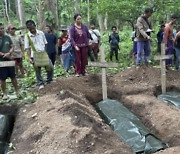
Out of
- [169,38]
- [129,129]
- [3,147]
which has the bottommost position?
[3,147]

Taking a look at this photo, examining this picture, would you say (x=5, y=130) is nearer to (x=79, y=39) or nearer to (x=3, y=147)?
(x=3, y=147)

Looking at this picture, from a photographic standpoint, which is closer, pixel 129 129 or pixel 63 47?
pixel 129 129

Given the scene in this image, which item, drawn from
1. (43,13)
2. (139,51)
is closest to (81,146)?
(139,51)

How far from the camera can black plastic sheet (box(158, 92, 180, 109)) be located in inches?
265

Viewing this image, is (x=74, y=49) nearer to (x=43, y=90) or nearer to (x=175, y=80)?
(x=43, y=90)

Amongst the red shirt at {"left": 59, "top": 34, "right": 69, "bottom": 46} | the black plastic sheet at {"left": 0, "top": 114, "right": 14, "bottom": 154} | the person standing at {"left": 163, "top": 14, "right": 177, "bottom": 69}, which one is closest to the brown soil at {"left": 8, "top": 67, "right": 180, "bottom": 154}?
the black plastic sheet at {"left": 0, "top": 114, "right": 14, "bottom": 154}

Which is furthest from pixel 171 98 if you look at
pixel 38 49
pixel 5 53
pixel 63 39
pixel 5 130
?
pixel 63 39

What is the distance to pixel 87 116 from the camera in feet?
17.4

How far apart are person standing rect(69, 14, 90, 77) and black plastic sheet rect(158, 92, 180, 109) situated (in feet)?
7.00

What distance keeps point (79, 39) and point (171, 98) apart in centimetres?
257

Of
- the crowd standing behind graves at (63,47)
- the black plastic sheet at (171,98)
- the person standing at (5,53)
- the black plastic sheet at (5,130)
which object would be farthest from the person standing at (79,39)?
the black plastic sheet at (5,130)

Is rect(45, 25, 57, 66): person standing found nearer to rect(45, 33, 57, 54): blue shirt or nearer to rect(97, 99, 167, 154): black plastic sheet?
rect(45, 33, 57, 54): blue shirt

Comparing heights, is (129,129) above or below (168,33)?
below

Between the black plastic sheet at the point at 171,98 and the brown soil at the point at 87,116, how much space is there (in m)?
0.25
